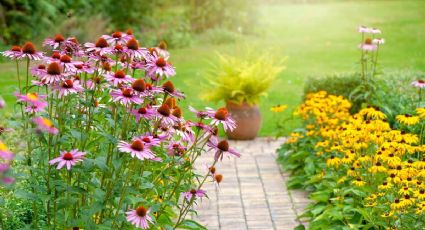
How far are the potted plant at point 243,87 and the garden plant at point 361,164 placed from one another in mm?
652

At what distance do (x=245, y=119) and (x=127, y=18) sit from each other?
7086mm

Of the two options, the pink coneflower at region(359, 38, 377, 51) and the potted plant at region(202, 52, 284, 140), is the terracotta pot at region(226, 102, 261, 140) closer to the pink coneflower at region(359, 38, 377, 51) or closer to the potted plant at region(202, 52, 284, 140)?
the potted plant at region(202, 52, 284, 140)

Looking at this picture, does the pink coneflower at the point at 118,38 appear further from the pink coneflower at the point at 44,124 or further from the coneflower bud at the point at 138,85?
the pink coneflower at the point at 44,124

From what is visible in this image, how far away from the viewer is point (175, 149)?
3.80 meters

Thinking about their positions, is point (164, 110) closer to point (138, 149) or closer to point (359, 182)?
point (138, 149)

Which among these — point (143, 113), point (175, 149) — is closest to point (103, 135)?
point (143, 113)

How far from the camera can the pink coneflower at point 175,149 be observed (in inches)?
149

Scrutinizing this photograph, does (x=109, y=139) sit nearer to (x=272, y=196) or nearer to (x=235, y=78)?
(x=272, y=196)

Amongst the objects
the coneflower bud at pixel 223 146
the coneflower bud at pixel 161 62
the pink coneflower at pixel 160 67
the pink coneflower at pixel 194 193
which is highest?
the coneflower bud at pixel 161 62

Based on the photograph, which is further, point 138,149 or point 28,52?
point 28,52

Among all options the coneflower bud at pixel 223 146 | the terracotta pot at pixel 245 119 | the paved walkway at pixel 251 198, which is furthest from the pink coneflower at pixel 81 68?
the terracotta pot at pixel 245 119

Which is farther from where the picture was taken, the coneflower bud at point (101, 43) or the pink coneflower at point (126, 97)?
the coneflower bud at point (101, 43)

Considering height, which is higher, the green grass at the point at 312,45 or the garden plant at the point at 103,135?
the garden plant at the point at 103,135

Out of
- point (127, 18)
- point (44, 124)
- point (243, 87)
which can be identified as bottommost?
point (127, 18)
